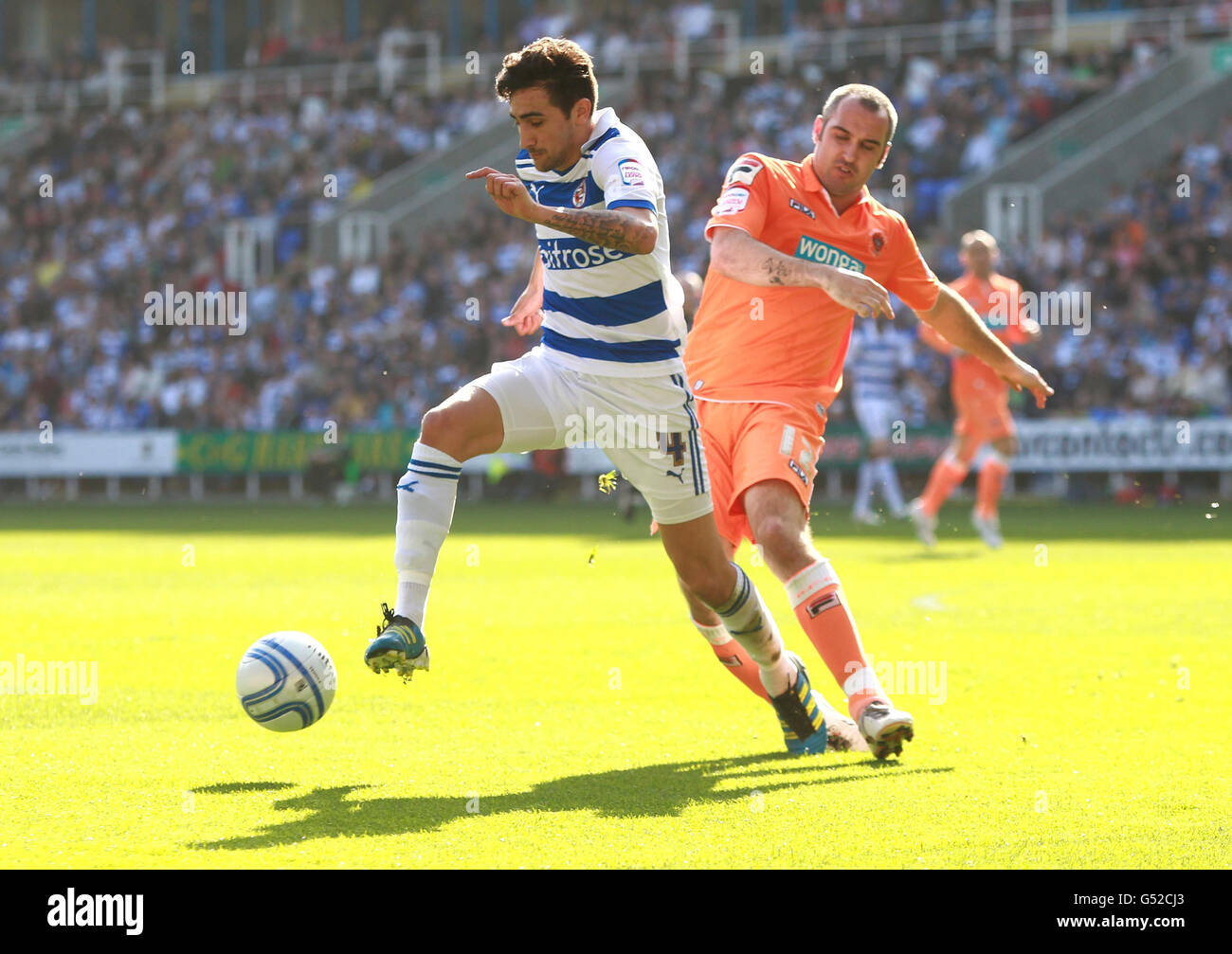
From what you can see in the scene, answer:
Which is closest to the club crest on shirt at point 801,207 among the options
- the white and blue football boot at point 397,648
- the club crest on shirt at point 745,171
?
the club crest on shirt at point 745,171

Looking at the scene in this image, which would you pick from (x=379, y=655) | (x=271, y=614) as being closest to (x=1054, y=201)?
(x=271, y=614)

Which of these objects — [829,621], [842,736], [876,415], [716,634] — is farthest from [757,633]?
[876,415]

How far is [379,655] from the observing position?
5477mm

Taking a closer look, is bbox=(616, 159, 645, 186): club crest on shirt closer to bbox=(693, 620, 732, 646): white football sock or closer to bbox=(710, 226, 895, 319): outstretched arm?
bbox=(710, 226, 895, 319): outstretched arm

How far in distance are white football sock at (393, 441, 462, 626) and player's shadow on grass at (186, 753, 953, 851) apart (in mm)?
749

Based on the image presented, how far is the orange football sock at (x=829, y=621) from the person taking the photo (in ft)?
20.1

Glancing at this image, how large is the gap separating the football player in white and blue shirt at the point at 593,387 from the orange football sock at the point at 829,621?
0.52ft

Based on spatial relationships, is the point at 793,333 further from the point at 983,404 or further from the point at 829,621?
the point at 983,404

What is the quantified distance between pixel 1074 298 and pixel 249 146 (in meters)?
20.6

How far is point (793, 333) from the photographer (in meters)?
6.77

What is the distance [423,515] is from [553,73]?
5.40 feet

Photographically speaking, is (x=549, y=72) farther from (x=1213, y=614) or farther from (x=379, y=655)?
(x=1213, y=614)

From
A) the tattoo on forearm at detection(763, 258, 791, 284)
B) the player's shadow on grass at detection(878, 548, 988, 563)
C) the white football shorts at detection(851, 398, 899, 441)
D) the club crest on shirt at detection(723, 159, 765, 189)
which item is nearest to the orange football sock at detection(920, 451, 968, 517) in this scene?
Result: the player's shadow on grass at detection(878, 548, 988, 563)

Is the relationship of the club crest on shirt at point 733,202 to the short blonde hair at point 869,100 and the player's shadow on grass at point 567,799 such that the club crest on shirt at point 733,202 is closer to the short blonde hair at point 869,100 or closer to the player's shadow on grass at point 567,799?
the short blonde hair at point 869,100
